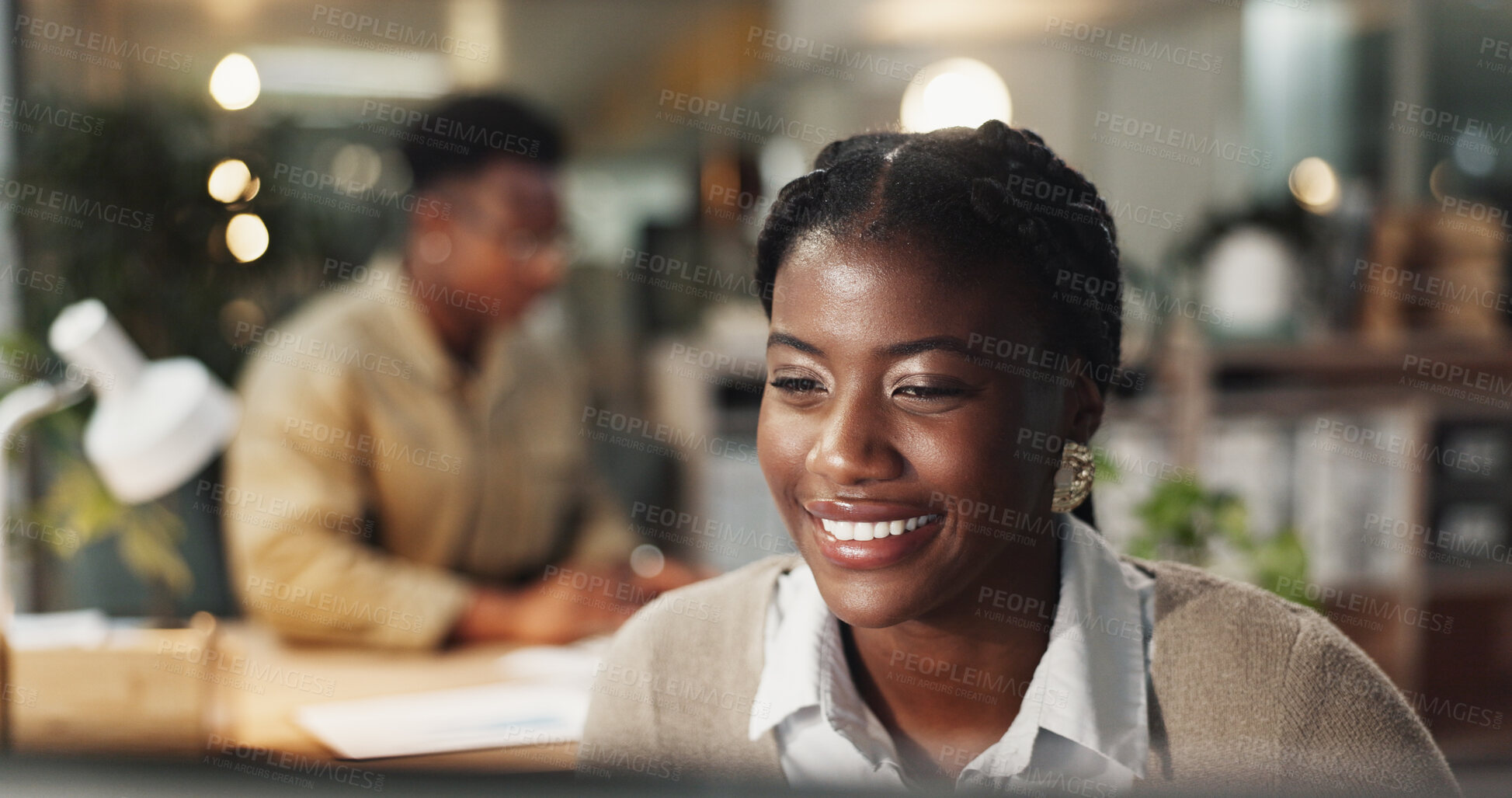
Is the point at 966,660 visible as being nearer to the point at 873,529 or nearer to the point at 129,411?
the point at 873,529

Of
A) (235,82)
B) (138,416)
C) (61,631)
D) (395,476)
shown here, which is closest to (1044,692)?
(138,416)

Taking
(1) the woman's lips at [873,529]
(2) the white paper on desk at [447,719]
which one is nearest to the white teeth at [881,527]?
(1) the woman's lips at [873,529]

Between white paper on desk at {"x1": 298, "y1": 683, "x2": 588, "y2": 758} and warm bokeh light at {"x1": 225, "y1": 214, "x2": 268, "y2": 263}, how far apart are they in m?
1.80

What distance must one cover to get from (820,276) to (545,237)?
5.39ft

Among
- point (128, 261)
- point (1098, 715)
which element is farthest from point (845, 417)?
point (128, 261)

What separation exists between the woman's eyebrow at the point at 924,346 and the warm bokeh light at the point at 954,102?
0.35ft

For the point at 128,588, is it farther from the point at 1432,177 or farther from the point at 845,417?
the point at 1432,177

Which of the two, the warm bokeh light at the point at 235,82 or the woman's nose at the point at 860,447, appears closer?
the woman's nose at the point at 860,447

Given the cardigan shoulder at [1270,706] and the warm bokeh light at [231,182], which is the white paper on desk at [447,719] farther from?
the warm bokeh light at [231,182]

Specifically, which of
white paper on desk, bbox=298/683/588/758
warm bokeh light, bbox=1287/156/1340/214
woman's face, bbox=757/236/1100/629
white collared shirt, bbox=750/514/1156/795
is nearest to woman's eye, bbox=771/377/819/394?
woman's face, bbox=757/236/1100/629

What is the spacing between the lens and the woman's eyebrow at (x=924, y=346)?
1.41 feet

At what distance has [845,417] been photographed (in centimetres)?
43

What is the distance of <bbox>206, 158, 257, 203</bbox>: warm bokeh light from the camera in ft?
9.11

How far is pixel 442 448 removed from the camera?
81.4 inches
